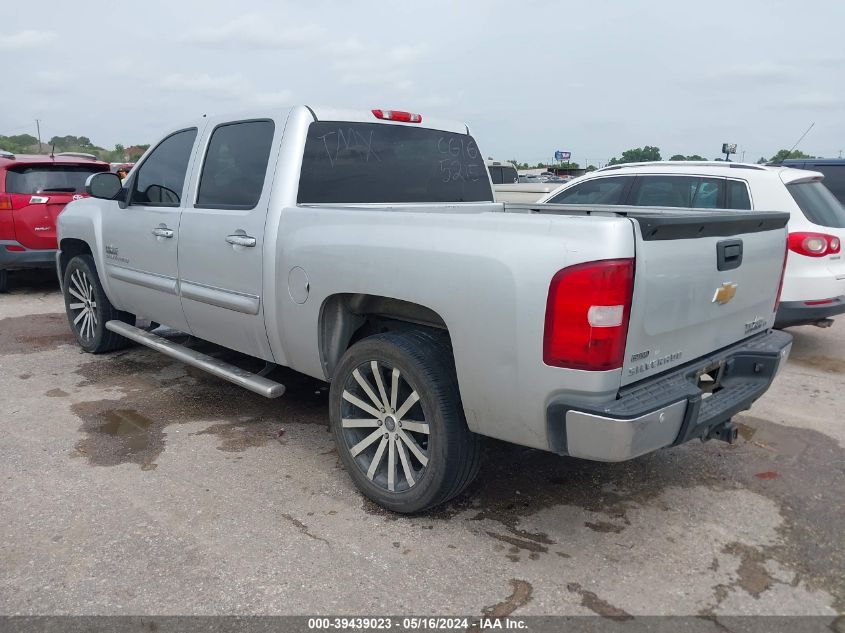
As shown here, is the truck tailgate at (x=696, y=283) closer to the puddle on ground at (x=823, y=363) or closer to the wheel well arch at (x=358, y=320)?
the wheel well arch at (x=358, y=320)

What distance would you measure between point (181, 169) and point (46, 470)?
2044 mm

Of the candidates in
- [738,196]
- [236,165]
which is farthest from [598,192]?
[236,165]

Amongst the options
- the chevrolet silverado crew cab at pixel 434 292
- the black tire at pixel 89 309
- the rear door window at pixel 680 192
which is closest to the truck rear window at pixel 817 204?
the rear door window at pixel 680 192

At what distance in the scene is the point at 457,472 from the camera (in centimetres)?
308

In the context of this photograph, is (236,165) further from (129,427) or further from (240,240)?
(129,427)

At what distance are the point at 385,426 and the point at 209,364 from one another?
5.09 feet

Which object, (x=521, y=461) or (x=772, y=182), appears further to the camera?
(x=772, y=182)

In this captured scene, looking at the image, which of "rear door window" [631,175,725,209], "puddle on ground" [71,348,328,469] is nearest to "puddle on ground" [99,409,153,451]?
"puddle on ground" [71,348,328,469]

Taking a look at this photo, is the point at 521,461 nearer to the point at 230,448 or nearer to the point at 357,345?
the point at 357,345

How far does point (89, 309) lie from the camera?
6012 millimetres

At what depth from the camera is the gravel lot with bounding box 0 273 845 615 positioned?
271 cm

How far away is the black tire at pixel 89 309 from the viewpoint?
574 cm

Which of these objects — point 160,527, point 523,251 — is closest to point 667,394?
point 523,251

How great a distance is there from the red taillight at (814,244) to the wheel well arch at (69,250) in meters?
5.80
